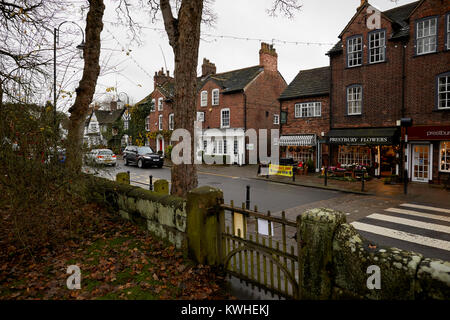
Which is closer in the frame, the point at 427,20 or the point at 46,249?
the point at 46,249

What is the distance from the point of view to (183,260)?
4.96 meters

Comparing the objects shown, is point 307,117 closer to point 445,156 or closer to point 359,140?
point 359,140

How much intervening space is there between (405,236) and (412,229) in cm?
82

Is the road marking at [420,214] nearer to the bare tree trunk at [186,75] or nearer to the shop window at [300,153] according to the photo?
the bare tree trunk at [186,75]

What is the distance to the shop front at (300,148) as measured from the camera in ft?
71.5

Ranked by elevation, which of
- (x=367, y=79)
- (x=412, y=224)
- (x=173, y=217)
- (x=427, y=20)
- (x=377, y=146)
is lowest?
(x=412, y=224)

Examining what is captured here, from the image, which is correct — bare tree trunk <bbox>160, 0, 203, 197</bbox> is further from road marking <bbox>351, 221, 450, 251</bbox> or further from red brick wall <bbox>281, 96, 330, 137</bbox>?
red brick wall <bbox>281, 96, 330, 137</bbox>

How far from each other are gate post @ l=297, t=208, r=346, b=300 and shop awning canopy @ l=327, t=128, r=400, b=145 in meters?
16.4

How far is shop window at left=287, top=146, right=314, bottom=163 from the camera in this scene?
886 inches

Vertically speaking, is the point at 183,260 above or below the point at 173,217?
below

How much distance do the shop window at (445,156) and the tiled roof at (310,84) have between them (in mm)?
8247
